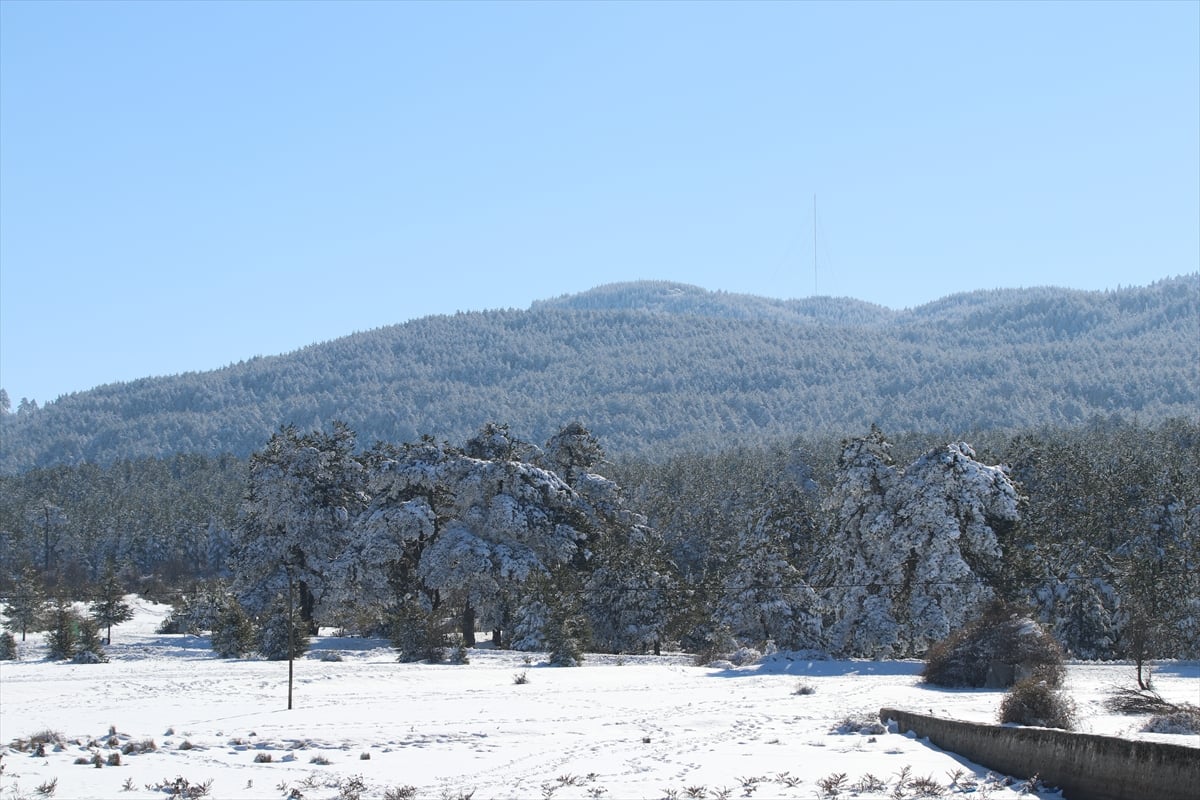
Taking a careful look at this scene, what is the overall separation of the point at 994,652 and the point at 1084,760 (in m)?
14.5

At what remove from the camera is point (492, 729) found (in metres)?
25.1

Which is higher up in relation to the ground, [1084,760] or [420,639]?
[1084,760]

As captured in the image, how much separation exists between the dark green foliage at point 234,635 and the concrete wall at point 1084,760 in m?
30.2

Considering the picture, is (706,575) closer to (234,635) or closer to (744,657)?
(744,657)

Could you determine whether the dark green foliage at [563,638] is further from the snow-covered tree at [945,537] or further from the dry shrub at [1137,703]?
the dry shrub at [1137,703]

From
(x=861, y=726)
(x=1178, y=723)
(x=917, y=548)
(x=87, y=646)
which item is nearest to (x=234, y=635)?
(x=87, y=646)

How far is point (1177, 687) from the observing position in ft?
94.2

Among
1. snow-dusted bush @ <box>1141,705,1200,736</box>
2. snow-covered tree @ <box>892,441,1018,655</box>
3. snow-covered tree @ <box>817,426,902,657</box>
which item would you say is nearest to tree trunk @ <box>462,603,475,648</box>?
snow-covered tree @ <box>817,426,902,657</box>

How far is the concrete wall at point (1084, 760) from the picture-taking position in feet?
48.6

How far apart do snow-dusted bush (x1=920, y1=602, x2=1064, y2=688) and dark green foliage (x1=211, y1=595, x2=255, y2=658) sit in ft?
82.8

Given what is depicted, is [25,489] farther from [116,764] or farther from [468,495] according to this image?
[116,764]

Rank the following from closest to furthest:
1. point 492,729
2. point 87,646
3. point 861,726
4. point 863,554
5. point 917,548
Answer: point 861,726 < point 492,729 < point 917,548 < point 87,646 < point 863,554

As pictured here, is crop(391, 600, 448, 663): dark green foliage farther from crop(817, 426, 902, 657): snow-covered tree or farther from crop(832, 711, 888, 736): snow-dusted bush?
crop(832, 711, 888, 736): snow-dusted bush

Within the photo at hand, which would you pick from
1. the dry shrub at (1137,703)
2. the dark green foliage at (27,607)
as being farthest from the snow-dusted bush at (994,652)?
the dark green foliage at (27,607)
